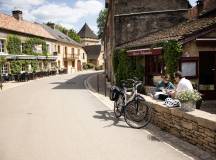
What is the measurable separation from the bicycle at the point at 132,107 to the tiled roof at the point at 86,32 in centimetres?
8649

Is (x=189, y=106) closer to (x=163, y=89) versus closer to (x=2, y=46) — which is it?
(x=163, y=89)

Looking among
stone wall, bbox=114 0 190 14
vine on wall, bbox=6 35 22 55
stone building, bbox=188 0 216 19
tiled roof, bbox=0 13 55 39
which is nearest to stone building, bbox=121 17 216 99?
stone building, bbox=188 0 216 19

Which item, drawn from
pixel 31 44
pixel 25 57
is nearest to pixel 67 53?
pixel 31 44

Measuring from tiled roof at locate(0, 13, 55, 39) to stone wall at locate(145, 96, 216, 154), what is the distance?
2841 cm

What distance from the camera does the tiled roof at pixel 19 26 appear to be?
35.5 m

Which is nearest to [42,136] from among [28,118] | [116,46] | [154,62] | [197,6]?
[28,118]

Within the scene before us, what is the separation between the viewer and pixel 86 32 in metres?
97.0

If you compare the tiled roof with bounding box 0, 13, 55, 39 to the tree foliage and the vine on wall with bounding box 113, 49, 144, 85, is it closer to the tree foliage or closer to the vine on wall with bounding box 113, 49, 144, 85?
the vine on wall with bounding box 113, 49, 144, 85

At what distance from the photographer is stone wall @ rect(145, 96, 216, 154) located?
649cm

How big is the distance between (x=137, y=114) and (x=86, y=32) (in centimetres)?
8907

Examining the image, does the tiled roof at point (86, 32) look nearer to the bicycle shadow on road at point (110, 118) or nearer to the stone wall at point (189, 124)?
the bicycle shadow on road at point (110, 118)

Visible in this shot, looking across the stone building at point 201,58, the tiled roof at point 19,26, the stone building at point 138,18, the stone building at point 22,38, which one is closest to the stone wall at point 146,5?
the stone building at point 138,18

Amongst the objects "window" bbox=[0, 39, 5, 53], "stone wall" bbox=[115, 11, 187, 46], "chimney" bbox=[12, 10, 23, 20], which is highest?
"chimney" bbox=[12, 10, 23, 20]

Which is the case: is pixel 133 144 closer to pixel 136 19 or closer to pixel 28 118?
pixel 28 118
